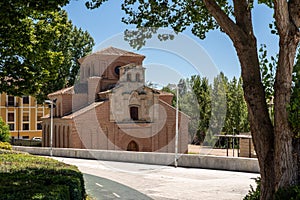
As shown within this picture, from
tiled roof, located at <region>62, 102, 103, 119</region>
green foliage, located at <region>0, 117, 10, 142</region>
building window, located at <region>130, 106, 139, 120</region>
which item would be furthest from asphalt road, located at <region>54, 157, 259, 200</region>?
building window, located at <region>130, 106, 139, 120</region>

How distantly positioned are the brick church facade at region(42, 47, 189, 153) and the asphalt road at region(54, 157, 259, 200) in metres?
15.4

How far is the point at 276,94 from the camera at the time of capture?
7086 millimetres

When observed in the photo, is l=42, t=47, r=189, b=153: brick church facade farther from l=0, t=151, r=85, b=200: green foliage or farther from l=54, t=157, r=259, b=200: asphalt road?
l=0, t=151, r=85, b=200: green foliage

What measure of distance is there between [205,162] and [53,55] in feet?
40.6

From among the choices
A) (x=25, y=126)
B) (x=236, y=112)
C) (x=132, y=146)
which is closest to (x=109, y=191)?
(x=132, y=146)

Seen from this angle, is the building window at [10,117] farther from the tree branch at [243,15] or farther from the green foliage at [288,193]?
the green foliage at [288,193]

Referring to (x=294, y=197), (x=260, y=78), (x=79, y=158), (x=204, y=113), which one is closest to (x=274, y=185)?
(x=294, y=197)

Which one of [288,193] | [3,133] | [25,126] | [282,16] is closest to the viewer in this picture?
[288,193]

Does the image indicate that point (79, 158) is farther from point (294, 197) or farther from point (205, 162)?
point (294, 197)

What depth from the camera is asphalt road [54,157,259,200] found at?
1697 cm

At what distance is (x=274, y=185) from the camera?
7.09 meters

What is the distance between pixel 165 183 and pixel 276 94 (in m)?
14.4

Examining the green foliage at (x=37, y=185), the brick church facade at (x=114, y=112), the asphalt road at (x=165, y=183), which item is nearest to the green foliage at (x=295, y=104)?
the green foliage at (x=37, y=185)

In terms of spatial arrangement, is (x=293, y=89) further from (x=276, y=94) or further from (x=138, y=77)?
(x=138, y=77)
